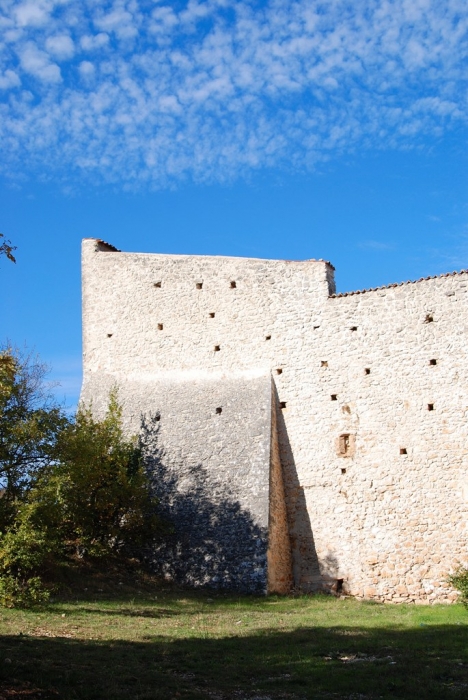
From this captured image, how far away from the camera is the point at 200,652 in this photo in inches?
402

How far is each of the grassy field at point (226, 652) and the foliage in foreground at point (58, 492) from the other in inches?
44.5

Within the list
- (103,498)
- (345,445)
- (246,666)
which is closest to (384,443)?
(345,445)

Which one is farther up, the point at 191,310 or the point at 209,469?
the point at 191,310

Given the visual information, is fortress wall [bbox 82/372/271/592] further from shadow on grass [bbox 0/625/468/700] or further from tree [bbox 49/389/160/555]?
shadow on grass [bbox 0/625/468/700]

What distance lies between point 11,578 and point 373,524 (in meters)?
8.61

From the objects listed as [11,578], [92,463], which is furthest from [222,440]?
[11,578]

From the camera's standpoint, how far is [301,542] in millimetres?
18547

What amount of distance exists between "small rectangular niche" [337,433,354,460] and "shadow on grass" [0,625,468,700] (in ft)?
23.0

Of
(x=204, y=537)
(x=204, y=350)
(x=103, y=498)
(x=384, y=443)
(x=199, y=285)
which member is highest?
(x=199, y=285)

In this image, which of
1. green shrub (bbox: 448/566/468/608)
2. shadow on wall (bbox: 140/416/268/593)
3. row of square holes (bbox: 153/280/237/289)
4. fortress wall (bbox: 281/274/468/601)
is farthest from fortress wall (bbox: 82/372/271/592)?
green shrub (bbox: 448/566/468/608)

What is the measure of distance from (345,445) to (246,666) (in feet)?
A: 31.4

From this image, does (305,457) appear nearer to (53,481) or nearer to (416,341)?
(416,341)

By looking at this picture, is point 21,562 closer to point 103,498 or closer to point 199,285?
point 103,498

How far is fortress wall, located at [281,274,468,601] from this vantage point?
1698cm
